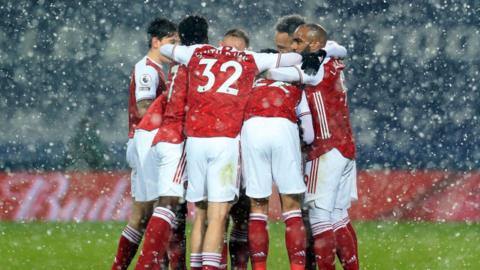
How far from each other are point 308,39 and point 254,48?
48.4 ft

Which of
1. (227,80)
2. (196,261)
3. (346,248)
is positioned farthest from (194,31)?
(346,248)

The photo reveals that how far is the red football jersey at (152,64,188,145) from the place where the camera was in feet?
21.6

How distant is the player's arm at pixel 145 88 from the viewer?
7.13 metres

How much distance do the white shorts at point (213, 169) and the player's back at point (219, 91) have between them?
0.21 feet

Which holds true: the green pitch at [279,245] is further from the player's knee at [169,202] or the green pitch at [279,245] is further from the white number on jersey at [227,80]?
the white number on jersey at [227,80]

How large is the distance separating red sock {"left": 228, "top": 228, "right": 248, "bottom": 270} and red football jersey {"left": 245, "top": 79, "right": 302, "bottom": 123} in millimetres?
853

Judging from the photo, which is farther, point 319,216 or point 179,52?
point 319,216

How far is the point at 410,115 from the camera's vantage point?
778 inches

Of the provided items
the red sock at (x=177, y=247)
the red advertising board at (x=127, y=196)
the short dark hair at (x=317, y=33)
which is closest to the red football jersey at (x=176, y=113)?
the red sock at (x=177, y=247)

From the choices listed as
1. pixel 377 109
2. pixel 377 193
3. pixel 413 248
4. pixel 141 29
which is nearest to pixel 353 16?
pixel 377 109

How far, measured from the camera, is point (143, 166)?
22.8 feet

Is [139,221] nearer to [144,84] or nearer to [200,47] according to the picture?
[144,84]

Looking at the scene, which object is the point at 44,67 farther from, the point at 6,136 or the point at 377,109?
the point at 377,109

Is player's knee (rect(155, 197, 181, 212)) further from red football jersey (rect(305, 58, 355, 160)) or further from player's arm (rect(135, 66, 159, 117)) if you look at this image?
red football jersey (rect(305, 58, 355, 160))
